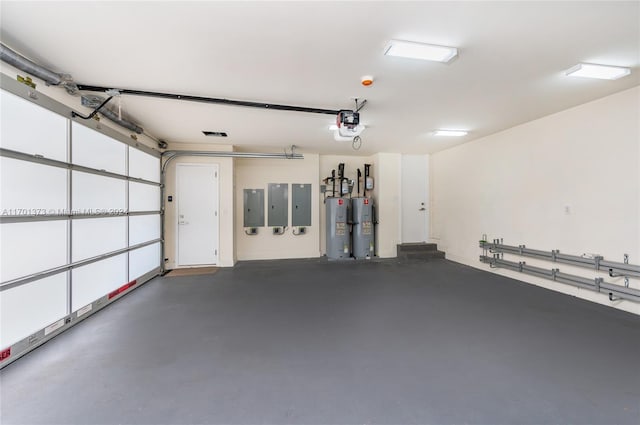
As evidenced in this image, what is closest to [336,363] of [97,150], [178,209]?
[97,150]

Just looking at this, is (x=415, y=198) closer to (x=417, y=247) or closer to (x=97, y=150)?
(x=417, y=247)

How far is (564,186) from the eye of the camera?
145 inches

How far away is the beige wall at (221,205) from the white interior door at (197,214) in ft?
0.30

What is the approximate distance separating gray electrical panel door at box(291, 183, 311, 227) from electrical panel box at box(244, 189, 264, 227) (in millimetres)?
752

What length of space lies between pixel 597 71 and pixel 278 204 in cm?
544

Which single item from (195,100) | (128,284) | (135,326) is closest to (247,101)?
(195,100)

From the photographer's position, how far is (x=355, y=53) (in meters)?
2.25

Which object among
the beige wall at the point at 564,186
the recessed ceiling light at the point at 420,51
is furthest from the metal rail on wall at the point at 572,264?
the recessed ceiling light at the point at 420,51

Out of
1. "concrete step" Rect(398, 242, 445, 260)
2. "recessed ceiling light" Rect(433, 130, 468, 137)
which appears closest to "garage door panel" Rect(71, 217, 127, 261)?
"recessed ceiling light" Rect(433, 130, 468, 137)

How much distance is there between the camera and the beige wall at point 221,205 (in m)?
5.25

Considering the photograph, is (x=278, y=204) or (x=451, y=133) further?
(x=278, y=204)

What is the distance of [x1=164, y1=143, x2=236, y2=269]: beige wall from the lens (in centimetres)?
A: 525

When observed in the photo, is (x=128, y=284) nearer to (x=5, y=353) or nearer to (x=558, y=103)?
(x=5, y=353)

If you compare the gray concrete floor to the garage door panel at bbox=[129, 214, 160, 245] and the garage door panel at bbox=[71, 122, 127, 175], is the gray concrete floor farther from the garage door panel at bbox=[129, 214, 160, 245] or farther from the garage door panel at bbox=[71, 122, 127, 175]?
the garage door panel at bbox=[71, 122, 127, 175]
